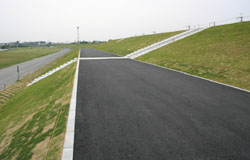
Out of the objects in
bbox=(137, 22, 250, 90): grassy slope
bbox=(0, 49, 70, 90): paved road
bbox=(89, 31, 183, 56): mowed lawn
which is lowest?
bbox=(0, 49, 70, 90): paved road

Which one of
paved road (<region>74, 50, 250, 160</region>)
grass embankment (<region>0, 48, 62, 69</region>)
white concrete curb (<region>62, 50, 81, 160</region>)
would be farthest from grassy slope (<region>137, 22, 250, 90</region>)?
grass embankment (<region>0, 48, 62, 69</region>)

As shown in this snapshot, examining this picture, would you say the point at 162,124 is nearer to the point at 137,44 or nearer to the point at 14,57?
the point at 137,44

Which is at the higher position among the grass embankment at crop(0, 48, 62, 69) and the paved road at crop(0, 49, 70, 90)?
the grass embankment at crop(0, 48, 62, 69)

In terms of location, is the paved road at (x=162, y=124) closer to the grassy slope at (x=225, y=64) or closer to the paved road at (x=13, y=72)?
the grassy slope at (x=225, y=64)

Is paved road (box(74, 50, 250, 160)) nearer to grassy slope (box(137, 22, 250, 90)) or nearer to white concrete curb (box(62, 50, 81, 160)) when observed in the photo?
white concrete curb (box(62, 50, 81, 160))

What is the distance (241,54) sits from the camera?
56.1ft

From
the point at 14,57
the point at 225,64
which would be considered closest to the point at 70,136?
the point at 225,64

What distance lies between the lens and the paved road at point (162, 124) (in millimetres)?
4418

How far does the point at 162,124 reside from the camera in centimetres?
588

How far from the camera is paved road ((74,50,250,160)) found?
442 centimetres

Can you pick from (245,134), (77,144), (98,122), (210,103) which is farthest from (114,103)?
(245,134)

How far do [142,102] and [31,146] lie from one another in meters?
4.82

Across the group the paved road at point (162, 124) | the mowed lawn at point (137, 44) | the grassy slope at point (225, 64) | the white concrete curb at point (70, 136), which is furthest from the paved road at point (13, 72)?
the grassy slope at point (225, 64)

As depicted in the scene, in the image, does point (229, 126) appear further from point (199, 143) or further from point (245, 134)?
point (199, 143)
